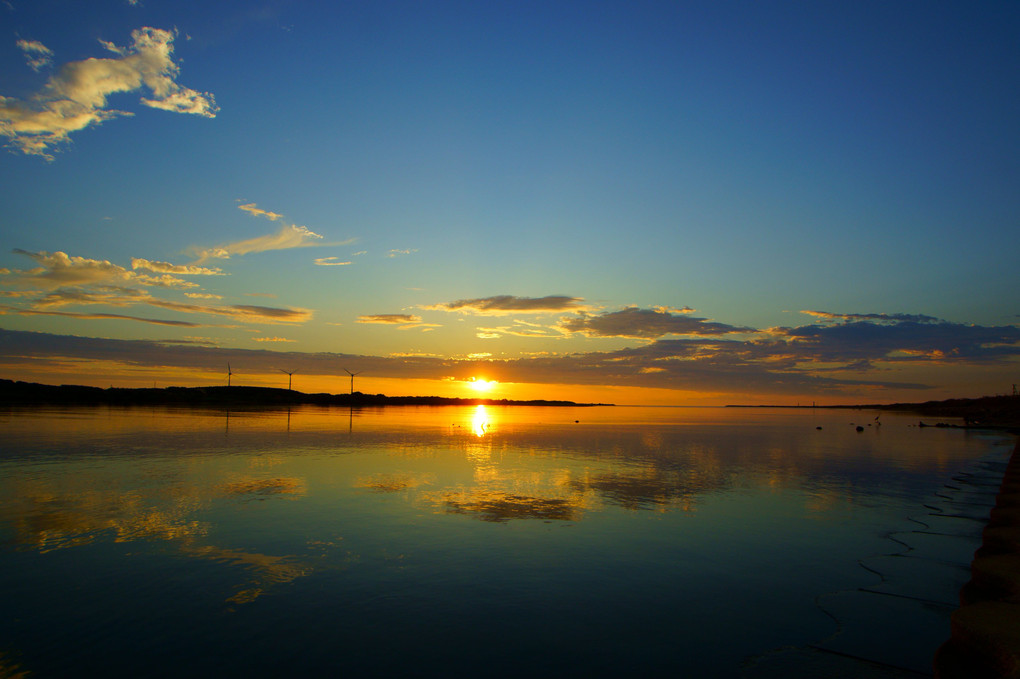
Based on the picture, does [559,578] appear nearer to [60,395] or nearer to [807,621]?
[807,621]

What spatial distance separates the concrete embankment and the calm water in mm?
2243

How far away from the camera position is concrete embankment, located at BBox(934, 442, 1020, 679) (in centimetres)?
928

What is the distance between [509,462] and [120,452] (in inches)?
1105

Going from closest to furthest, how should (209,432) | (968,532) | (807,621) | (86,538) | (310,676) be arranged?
(310,676) → (807,621) → (86,538) → (968,532) → (209,432)

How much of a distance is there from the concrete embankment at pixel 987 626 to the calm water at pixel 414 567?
224 centimetres

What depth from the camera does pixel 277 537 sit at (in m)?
18.2

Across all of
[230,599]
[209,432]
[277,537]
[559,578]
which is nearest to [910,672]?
[559,578]

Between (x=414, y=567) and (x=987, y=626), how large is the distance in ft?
41.8

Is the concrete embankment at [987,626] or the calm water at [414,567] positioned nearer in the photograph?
the concrete embankment at [987,626]

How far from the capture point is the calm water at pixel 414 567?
34.6 feet

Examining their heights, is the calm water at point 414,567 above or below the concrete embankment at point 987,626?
below

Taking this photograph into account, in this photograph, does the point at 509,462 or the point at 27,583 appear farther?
the point at 509,462

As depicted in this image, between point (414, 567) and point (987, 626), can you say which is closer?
point (987, 626)

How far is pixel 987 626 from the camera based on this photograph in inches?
398
